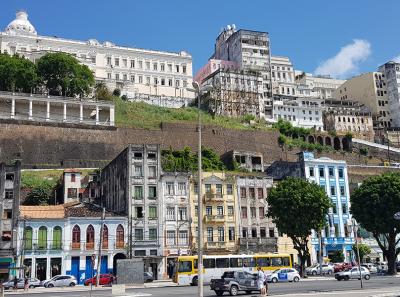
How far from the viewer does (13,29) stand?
12031 centimetres

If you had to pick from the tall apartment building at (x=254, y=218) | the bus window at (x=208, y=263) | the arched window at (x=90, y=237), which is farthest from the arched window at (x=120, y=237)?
the bus window at (x=208, y=263)

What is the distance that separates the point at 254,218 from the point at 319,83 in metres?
113

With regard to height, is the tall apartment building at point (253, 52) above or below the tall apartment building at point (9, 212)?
above

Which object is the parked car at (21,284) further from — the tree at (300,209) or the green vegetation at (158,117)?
the green vegetation at (158,117)

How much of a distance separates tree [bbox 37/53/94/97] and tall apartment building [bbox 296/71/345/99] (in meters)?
76.3

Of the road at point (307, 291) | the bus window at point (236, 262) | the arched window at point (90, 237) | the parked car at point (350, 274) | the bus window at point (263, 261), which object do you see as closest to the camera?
the road at point (307, 291)

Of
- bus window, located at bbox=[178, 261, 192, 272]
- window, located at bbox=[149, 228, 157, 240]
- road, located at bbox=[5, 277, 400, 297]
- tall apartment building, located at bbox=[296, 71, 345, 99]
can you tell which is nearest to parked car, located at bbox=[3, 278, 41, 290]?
road, located at bbox=[5, 277, 400, 297]

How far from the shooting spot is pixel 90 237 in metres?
58.9

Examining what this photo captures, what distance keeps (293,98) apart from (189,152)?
5739 centimetres

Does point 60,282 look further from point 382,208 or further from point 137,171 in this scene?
point 382,208

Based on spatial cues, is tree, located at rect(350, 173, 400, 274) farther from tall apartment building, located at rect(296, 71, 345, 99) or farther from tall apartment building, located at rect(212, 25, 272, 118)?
tall apartment building, located at rect(296, 71, 345, 99)

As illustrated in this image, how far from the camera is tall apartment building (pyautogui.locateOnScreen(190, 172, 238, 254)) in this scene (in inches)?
2530

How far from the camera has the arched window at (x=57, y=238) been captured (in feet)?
189

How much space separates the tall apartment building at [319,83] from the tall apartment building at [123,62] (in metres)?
42.9
